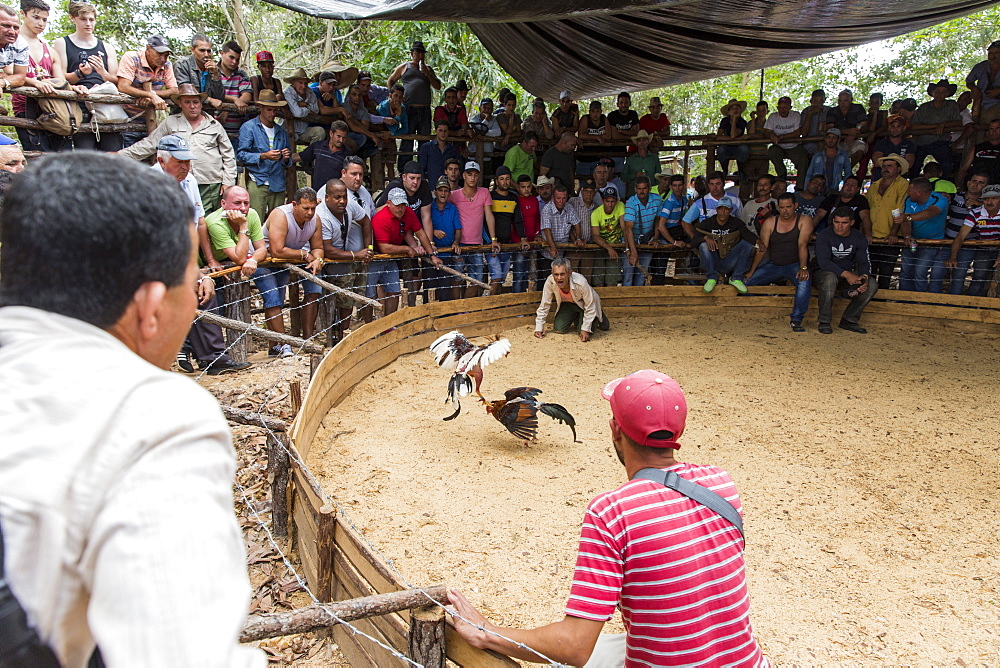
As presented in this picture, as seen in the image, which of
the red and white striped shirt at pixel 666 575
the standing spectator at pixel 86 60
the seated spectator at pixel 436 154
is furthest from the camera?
the seated spectator at pixel 436 154

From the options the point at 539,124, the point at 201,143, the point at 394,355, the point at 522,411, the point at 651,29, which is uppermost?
the point at 651,29

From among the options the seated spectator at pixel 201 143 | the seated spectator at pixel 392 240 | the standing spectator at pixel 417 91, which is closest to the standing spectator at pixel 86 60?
the seated spectator at pixel 201 143

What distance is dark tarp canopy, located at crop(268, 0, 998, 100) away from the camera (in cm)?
559

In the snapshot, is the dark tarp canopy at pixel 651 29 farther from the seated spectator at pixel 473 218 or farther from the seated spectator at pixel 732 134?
the seated spectator at pixel 473 218

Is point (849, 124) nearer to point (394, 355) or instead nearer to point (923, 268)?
point (923, 268)

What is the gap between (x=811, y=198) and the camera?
8.53 m

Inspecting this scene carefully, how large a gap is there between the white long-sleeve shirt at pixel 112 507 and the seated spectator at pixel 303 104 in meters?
7.75

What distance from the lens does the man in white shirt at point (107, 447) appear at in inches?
25.6

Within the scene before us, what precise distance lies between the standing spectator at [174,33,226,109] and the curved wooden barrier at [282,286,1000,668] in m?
3.12

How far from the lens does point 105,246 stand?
Result: 0.78 m

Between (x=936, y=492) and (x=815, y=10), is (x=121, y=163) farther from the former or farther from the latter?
(x=815, y=10)

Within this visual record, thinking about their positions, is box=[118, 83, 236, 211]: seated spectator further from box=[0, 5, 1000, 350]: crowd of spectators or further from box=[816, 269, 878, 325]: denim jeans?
box=[816, 269, 878, 325]: denim jeans

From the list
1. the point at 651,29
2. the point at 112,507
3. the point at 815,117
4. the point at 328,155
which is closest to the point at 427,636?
the point at 112,507

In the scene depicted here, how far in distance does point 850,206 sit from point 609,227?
2935 millimetres
